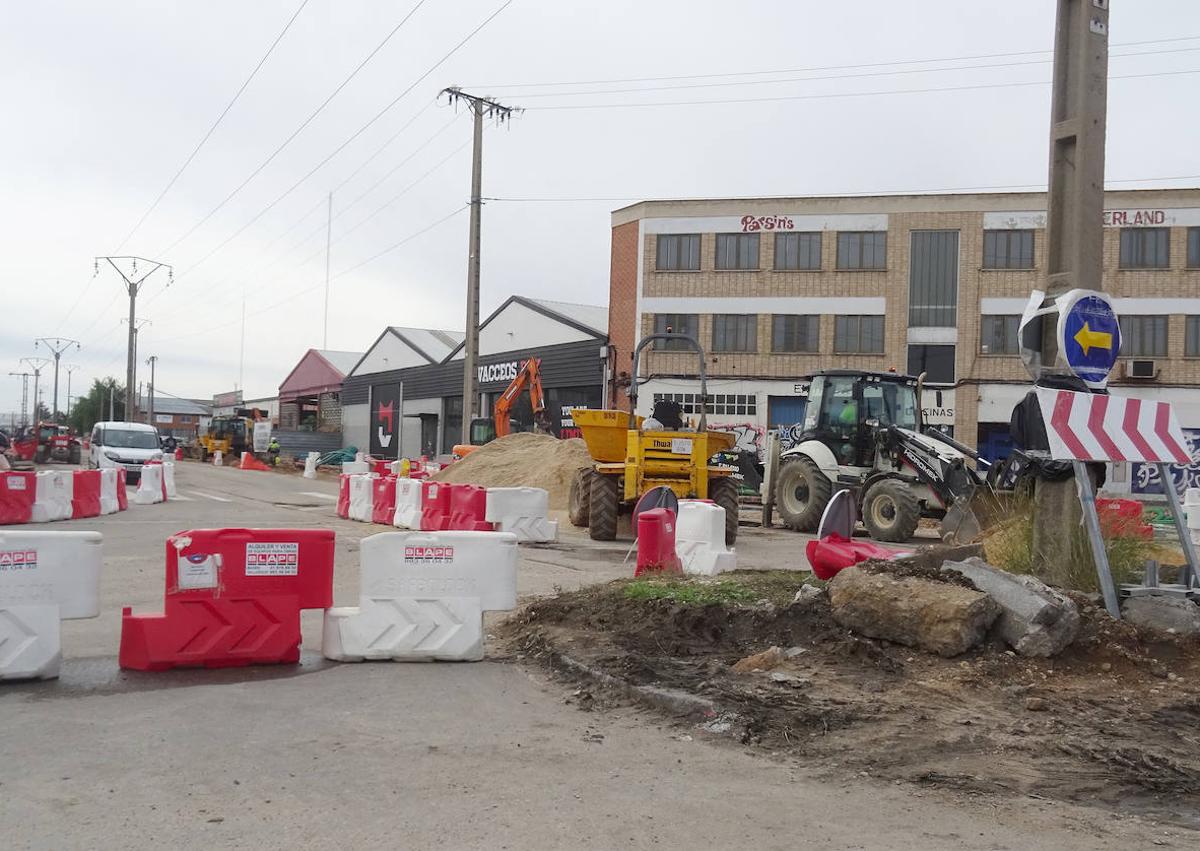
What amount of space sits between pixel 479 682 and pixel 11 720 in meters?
2.69

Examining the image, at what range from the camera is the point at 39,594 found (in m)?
6.75

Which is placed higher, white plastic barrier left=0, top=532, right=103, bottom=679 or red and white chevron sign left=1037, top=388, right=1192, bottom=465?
red and white chevron sign left=1037, top=388, right=1192, bottom=465

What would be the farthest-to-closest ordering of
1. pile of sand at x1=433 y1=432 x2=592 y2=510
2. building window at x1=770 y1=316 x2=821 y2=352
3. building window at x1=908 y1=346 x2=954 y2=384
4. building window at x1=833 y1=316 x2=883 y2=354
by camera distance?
building window at x1=770 y1=316 x2=821 y2=352, building window at x1=833 y1=316 x2=883 y2=354, building window at x1=908 y1=346 x2=954 y2=384, pile of sand at x1=433 y1=432 x2=592 y2=510

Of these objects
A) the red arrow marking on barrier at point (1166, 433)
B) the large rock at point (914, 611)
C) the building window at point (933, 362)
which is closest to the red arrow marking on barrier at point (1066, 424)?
the red arrow marking on barrier at point (1166, 433)

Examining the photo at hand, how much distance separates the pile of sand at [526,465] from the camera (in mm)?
26703

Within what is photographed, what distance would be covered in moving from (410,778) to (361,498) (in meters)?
16.6

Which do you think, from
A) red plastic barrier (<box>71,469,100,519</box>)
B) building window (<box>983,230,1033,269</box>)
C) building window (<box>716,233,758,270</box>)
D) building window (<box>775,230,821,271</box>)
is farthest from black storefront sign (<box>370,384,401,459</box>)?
red plastic barrier (<box>71,469,100,519</box>)

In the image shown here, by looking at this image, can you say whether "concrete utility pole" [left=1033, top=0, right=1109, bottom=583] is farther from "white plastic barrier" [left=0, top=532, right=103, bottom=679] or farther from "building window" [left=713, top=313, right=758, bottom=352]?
"building window" [left=713, top=313, right=758, bottom=352]

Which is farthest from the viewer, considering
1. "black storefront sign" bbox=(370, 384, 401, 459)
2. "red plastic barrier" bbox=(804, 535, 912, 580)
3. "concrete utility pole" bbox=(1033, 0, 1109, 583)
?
"black storefront sign" bbox=(370, 384, 401, 459)

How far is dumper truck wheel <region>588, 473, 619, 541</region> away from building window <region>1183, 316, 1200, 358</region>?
93.6ft

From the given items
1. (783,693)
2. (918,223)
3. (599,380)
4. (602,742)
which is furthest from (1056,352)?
(599,380)

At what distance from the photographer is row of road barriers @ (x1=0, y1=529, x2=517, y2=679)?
6730mm

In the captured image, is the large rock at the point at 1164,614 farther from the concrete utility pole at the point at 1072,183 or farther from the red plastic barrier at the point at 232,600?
the red plastic barrier at the point at 232,600

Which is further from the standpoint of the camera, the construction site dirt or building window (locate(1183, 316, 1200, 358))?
building window (locate(1183, 316, 1200, 358))
